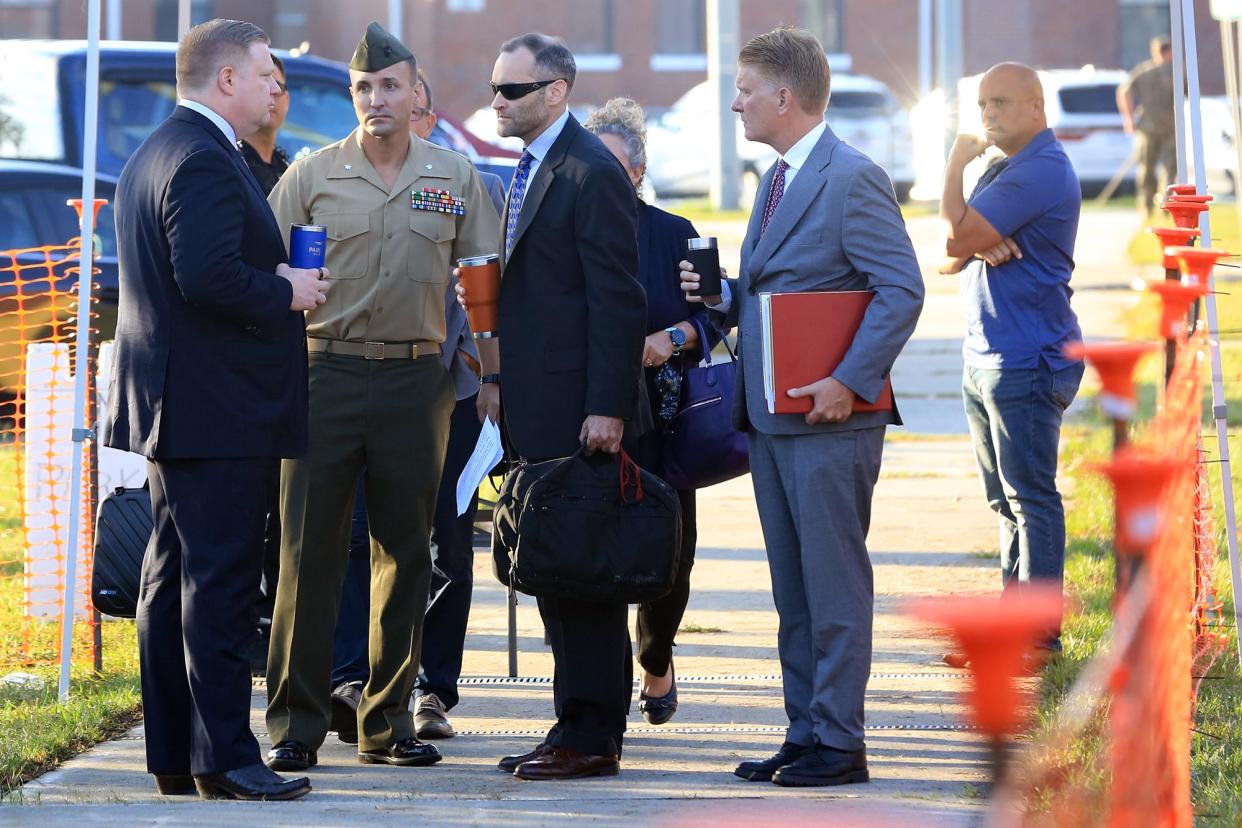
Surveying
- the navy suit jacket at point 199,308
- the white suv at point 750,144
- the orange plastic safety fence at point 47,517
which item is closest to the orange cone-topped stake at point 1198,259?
the navy suit jacket at point 199,308

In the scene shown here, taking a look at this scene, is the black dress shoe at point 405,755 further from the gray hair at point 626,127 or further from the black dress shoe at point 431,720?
the gray hair at point 626,127

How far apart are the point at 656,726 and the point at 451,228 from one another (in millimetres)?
1682

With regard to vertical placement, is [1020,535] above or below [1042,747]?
above

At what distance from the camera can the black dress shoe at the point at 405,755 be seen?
5.06 m

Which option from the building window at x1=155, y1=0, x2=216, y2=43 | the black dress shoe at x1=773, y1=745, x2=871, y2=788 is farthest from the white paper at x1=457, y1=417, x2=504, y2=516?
the building window at x1=155, y1=0, x2=216, y2=43

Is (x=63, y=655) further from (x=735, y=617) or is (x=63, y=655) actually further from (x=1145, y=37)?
(x=1145, y=37)

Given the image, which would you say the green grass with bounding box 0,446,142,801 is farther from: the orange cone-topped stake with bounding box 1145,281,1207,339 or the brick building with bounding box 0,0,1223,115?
the brick building with bounding box 0,0,1223,115

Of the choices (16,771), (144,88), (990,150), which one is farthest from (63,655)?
(144,88)

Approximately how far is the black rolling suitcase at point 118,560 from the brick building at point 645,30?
36.0m

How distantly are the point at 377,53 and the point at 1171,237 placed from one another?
2354 mm

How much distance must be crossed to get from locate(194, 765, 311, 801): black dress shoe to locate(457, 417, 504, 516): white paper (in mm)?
968

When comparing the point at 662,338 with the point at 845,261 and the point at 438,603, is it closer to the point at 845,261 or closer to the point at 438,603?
the point at 845,261

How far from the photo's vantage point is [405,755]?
507 cm

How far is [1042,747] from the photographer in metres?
4.89
